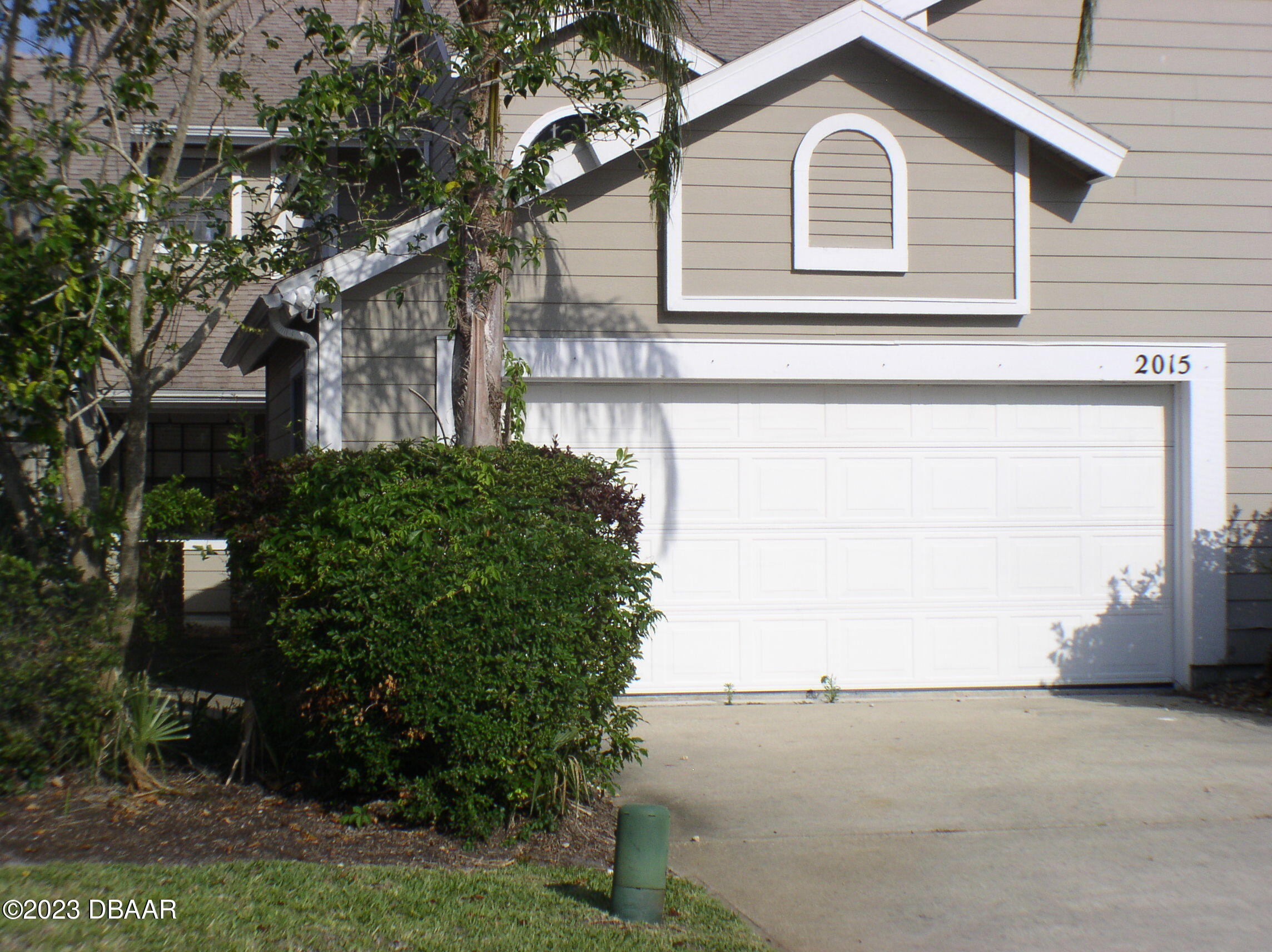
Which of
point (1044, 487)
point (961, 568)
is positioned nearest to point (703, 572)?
point (961, 568)

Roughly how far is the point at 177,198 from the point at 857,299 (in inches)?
180

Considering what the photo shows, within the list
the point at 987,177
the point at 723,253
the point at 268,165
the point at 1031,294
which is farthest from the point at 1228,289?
the point at 268,165

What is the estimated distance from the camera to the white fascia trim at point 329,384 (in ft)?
23.3

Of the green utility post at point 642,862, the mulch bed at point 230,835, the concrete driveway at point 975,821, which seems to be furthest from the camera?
the mulch bed at point 230,835

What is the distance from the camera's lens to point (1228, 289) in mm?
8094

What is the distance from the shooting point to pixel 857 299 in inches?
302

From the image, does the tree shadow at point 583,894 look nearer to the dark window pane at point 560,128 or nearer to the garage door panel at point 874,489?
the garage door panel at point 874,489

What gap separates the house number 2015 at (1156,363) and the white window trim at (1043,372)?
0.08 feet

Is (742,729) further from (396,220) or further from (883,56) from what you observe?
(883,56)

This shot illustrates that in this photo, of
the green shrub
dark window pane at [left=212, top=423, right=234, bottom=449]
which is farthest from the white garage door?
dark window pane at [left=212, top=423, right=234, bottom=449]

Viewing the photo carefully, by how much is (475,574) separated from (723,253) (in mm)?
3791

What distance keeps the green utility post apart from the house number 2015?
588cm

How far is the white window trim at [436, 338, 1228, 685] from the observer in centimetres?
752

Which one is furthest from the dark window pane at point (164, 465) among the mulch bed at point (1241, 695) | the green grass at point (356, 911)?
the mulch bed at point (1241, 695)
